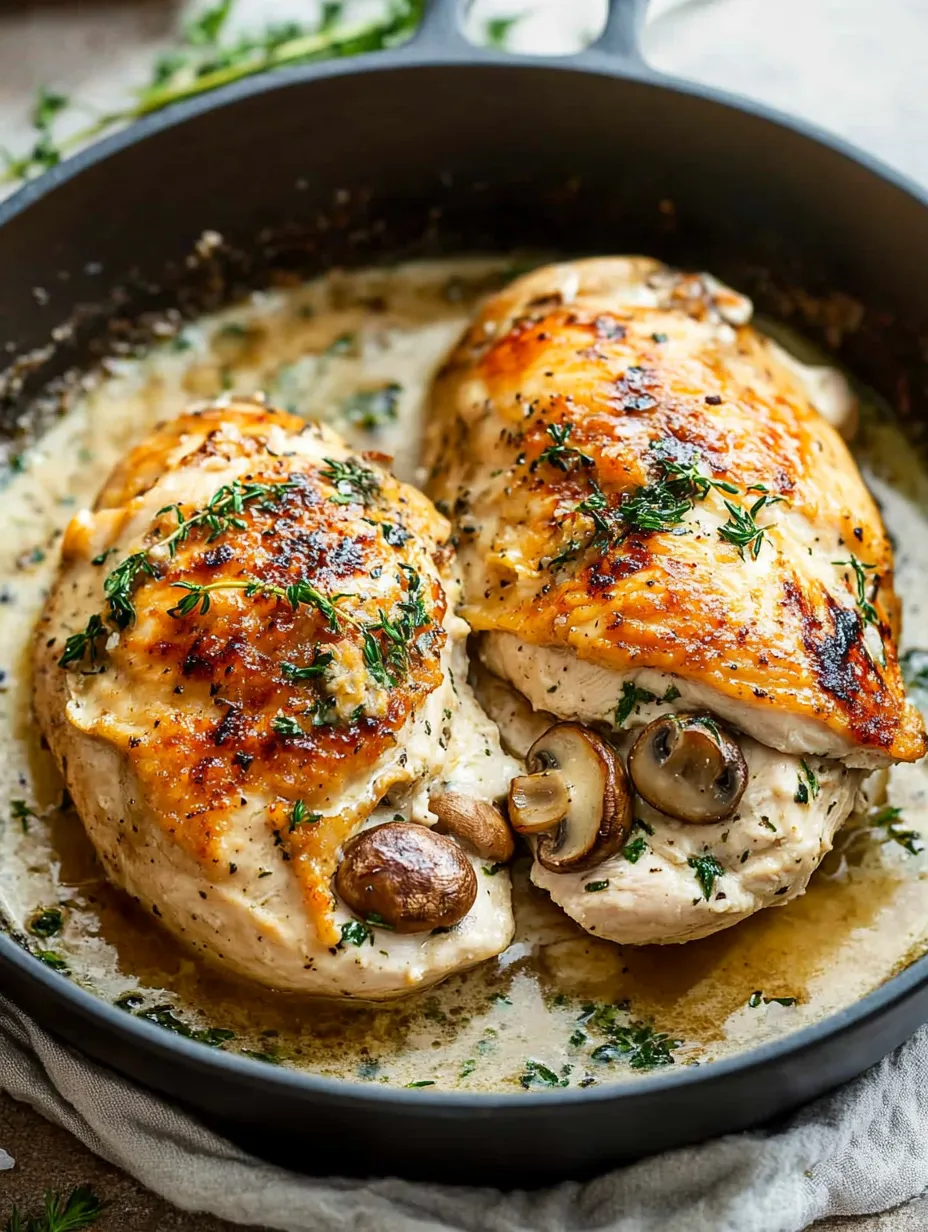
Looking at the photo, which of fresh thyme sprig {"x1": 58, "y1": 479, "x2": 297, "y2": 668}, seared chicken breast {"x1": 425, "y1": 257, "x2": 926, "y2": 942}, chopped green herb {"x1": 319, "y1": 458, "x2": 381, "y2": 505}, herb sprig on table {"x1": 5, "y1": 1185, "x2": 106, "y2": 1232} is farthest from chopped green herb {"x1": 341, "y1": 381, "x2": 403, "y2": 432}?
herb sprig on table {"x1": 5, "y1": 1185, "x2": 106, "y2": 1232}

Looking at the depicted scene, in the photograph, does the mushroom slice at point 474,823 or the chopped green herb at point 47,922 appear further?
the chopped green herb at point 47,922

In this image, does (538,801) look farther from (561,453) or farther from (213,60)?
(213,60)

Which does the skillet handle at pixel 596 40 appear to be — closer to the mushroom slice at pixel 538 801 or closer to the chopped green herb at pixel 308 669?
the chopped green herb at pixel 308 669

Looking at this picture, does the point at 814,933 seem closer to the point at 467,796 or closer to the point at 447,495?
the point at 467,796

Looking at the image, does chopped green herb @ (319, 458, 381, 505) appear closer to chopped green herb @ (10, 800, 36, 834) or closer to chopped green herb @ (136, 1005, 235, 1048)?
chopped green herb @ (10, 800, 36, 834)

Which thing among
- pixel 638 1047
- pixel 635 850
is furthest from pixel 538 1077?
pixel 635 850

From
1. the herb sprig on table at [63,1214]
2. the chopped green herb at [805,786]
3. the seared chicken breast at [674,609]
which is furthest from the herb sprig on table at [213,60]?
the herb sprig on table at [63,1214]

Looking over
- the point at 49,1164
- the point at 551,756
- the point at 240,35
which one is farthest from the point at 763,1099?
the point at 240,35

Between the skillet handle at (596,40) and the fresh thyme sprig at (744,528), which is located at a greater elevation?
the skillet handle at (596,40)
